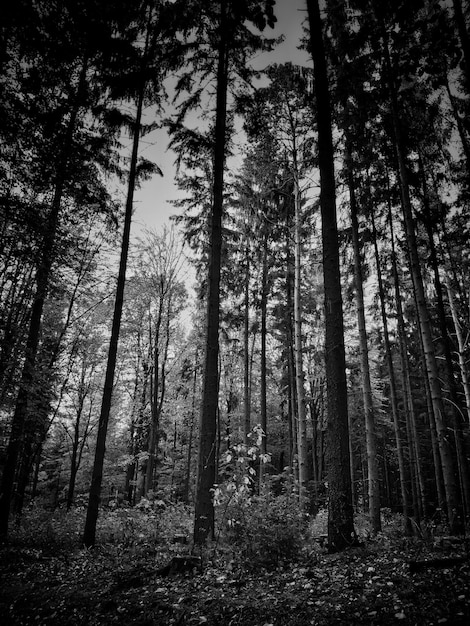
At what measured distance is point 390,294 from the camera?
48.6 feet

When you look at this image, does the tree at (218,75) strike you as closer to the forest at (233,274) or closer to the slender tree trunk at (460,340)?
the forest at (233,274)

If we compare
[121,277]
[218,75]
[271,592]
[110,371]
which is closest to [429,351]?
[271,592]

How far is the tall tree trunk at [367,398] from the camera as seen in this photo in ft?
34.2

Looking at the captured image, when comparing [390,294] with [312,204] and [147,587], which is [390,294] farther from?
[147,587]

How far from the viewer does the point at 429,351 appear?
8.59 m

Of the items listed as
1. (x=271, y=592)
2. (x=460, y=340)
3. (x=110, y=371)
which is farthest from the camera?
(x=460, y=340)

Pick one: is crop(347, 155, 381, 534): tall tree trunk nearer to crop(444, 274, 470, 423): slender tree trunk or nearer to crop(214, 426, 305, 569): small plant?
crop(214, 426, 305, 569): small plant

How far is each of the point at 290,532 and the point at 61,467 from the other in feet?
89.8

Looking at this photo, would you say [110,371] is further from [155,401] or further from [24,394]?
[155,401]

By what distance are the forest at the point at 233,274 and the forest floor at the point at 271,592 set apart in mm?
38

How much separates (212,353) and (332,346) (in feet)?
10.6

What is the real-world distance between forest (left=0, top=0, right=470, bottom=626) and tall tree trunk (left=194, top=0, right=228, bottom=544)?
0.05m

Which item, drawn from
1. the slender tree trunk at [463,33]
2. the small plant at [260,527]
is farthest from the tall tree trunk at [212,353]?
the slender tree trunk at [463,33]

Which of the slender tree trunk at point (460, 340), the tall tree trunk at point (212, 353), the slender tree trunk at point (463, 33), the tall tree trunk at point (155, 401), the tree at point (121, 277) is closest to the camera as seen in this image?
the tall tree trunk at point (212, 353)
